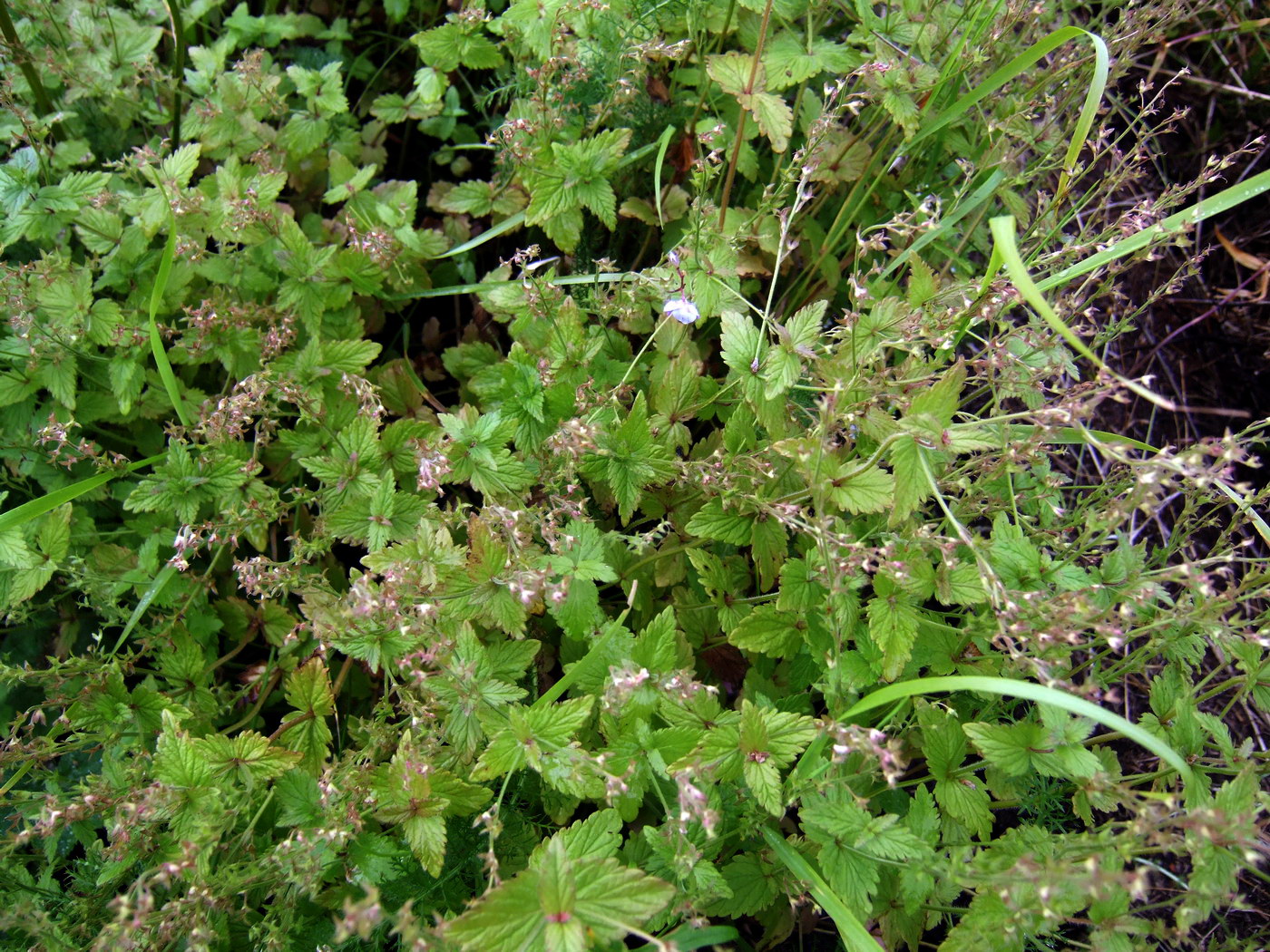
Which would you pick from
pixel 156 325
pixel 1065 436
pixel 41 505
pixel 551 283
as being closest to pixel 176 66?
pixel 156 325

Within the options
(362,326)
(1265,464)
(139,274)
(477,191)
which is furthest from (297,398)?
(1265,464)

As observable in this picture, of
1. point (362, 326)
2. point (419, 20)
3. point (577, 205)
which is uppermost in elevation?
point (419, 20)

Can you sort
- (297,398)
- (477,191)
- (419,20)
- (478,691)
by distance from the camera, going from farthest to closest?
(419,20) < (477,191) < (297,398) < (478,691)

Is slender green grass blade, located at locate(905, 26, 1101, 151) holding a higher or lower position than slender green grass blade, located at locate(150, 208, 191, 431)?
higher

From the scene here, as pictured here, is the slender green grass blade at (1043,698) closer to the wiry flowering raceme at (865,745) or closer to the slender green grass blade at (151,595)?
the wiry flowering raceme at (865,745)

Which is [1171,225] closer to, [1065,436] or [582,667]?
[1065,436]

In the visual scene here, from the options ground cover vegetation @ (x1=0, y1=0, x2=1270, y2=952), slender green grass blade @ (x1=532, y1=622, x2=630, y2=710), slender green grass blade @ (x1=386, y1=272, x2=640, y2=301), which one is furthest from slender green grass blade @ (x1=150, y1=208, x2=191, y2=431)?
slender green grass blade @ (x1=532, y1=622, x2=630, y2=710)

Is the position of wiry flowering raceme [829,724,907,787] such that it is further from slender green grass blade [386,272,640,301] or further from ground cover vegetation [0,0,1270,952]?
slender green grass blade [386,272,640,301]

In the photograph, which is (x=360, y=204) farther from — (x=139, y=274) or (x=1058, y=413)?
(x=1058, y=413)
